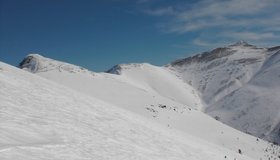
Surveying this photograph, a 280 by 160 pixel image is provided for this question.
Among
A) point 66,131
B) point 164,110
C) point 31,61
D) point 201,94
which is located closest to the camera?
point 66,131

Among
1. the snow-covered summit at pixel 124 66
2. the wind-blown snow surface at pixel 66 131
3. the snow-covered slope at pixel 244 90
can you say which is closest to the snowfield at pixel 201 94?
the snow-covered slope at pixel 244 90

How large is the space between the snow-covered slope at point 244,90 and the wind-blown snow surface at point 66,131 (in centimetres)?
8139

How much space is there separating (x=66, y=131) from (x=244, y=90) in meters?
135

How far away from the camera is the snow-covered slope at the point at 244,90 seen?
106m

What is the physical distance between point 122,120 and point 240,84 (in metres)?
151

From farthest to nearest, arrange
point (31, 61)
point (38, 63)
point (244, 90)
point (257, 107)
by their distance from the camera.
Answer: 1. point (244, 90)
2. point (257, 107)
3. point (31, 61)
4. point (38, 63)

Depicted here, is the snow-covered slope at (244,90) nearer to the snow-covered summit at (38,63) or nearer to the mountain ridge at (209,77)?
the mountain ridge at (209,77)

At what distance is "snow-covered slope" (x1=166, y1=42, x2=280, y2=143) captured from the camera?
10575cm

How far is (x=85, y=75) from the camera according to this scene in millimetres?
64812

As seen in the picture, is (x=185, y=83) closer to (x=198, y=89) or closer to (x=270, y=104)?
(x=198, y=89)

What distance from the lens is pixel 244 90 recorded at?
141500 mm

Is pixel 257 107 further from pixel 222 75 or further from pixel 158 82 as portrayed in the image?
pixel 222 75

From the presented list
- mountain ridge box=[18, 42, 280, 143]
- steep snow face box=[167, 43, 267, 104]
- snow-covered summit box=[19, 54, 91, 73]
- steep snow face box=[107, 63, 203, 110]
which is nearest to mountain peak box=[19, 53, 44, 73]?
snow-covered summit box=[19, 54, 91, 73]

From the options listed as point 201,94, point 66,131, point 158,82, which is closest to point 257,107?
point 201,94
